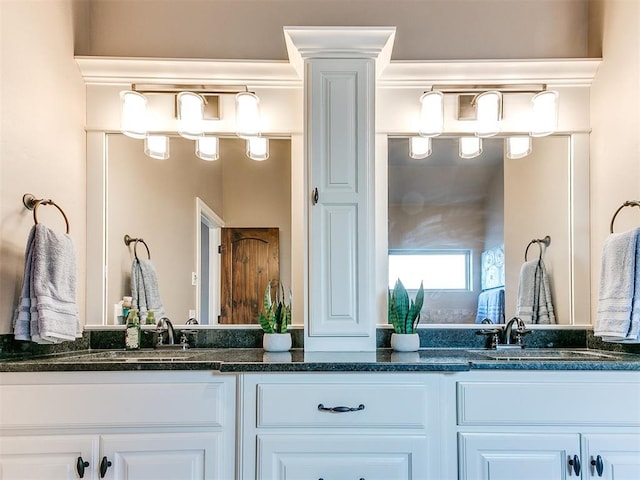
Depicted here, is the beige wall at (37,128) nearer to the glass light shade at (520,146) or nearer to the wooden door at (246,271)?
the wooden door at (246,271)

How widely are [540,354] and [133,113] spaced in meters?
2.10

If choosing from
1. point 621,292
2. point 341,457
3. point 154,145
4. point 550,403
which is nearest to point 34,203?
point 154,145

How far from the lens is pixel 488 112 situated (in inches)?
91.4

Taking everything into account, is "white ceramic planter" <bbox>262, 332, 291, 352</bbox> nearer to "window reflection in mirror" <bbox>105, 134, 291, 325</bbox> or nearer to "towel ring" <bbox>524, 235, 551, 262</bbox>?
"window reflection in mirror" <bbox>105, 134, 291, 325</bbox>

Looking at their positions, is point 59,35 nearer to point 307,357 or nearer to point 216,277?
point 216,277

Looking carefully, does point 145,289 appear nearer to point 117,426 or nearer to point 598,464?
point 117,426

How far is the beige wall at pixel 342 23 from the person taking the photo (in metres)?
2.38

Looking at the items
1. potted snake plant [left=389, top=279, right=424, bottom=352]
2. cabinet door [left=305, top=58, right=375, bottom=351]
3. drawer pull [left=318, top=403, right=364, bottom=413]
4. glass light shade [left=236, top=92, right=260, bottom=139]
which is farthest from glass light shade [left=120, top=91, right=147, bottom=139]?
drawer pull [left=318, top=403, right=364, bottom=413]

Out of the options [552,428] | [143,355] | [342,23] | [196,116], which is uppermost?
[342,23]

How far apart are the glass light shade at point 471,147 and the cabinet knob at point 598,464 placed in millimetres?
1345

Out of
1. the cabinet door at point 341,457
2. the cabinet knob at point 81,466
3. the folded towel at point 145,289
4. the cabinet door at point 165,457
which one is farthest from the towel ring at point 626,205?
the cabinet knob at point 81,466

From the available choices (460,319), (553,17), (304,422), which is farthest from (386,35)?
(304,422)

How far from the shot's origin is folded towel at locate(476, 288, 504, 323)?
232 centimetres

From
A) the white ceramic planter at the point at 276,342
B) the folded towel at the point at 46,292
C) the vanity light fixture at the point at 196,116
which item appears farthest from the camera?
the vanity light fixture at the point at 196,116
